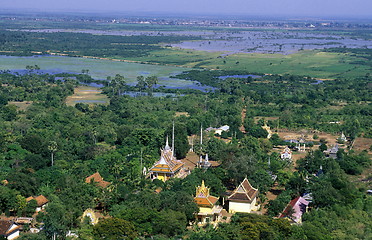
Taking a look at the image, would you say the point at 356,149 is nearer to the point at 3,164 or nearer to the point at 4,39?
the point at 3,164

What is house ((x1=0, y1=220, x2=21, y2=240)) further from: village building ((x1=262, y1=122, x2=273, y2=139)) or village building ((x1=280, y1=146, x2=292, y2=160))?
village building ((x1=262, y1=122, x2=273, y2=139))

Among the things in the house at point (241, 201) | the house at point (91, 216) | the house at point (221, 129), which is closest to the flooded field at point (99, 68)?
the house at point (221, 129)

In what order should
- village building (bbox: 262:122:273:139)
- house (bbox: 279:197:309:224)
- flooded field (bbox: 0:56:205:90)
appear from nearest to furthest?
house (bbox: 279:197:309:224), village building (bbox: 262:122:273:139), flooded field (bbox: 0:56:205:90)

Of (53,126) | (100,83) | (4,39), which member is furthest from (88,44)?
(53,126)

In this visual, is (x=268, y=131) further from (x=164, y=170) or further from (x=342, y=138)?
(x=164, y=170)

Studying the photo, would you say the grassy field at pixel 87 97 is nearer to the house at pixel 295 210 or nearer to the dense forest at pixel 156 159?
the dense forest at pixel 156 159

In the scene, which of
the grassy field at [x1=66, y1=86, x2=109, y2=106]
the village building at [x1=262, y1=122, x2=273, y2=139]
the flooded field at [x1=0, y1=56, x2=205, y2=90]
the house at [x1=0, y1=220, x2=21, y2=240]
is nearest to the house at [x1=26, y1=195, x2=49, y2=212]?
the house at [x1=0, y1=220, x2=21, y2=240]

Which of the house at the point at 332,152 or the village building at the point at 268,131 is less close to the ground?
the house at the point at 332,152
